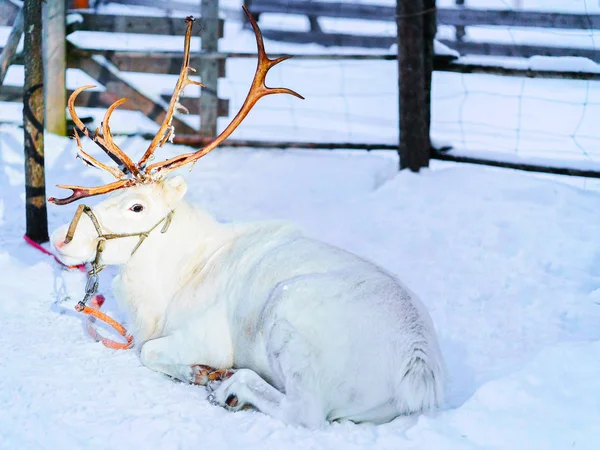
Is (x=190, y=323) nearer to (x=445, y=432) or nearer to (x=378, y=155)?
(x=445, y=432)

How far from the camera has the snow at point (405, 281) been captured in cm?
321

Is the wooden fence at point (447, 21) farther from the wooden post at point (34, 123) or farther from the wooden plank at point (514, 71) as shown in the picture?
the wooden post at point (34, 123)

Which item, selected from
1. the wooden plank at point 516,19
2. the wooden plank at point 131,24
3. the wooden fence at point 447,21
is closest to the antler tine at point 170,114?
the wooden plank at point 131,24

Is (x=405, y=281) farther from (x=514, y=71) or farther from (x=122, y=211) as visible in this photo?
(x=514, y=71)

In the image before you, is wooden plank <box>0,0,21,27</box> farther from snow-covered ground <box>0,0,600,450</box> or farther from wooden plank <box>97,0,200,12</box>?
wooden plank <box>97,0,200,12</box>

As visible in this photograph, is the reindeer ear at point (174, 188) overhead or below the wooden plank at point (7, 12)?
below

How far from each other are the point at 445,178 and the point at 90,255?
3.39 metres

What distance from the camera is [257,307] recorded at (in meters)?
3.66

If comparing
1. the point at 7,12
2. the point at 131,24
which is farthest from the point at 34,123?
the point at 7,12

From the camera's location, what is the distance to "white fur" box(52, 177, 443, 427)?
3.26 m

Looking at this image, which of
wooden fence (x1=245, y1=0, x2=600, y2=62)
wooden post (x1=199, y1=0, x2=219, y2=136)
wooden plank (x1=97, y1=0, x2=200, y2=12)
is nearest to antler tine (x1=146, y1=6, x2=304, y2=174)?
wooden post (x1=199, y1=0, x2=219, y2=136)

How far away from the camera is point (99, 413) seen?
3.35 meters

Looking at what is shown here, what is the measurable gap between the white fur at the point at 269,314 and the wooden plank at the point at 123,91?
4406 millimetres

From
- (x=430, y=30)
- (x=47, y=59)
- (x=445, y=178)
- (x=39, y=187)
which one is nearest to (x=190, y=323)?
(x=39, y=187)
